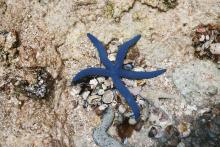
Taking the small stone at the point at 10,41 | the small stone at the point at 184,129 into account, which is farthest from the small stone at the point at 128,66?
the small stone at the point at 10,41

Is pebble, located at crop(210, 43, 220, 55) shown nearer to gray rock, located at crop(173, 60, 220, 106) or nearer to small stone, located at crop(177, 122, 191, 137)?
gray rock, located at crop(173, 60, 220, 106)

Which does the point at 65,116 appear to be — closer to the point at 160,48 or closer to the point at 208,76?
the point at 160,48

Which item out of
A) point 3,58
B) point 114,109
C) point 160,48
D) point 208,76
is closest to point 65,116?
point 114,109

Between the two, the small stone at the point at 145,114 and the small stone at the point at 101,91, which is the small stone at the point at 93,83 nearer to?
the small stone at the point at 101,91

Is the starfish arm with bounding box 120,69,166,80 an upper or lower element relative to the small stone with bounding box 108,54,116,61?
lower

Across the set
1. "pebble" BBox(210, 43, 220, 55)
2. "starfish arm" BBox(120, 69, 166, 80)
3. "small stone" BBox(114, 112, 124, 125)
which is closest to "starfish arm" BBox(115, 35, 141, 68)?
"starfish arm" BBox(120, 69, 166, 80)

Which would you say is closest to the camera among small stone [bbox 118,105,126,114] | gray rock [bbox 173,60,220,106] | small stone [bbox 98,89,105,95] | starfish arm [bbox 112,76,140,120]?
starfish arm [bbox 112,76,140,120]

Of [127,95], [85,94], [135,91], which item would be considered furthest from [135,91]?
[85,94]
